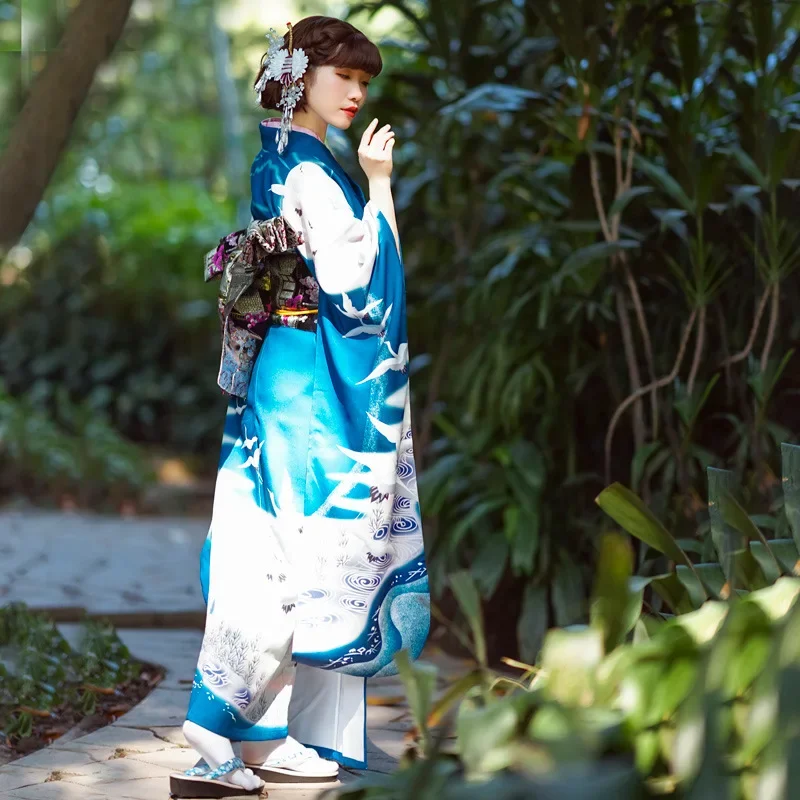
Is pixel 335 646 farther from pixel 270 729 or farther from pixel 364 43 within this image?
pixel 364 43

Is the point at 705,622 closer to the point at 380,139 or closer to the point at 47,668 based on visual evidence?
the point at 380,139

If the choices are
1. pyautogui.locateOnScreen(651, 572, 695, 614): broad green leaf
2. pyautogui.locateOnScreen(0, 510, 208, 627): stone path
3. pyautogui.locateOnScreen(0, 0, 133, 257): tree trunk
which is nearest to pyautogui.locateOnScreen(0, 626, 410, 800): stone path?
pyautogui.locateOnScreen(651, 572, 695, 614): broad green leaf

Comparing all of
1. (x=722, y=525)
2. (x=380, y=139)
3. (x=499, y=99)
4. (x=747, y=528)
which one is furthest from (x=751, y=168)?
(x=747, y=528)

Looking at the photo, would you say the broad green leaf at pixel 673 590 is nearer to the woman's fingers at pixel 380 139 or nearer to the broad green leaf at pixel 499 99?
Result: the woman's fingers at pixel 380 139

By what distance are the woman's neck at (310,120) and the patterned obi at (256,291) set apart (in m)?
0.22

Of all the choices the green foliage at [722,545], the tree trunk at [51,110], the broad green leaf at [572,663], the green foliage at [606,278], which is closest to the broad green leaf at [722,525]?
the green foliage at [722,545]

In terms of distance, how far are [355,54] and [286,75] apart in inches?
6.1

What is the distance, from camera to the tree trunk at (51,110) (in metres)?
3.37

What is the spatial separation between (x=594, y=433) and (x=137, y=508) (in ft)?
15.6

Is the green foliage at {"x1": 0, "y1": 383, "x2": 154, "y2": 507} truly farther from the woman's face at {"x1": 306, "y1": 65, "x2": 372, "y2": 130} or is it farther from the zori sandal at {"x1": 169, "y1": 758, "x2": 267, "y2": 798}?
the woman's face at {"x1": 306, "y1": 65, "x2": 372, "y2": 130}

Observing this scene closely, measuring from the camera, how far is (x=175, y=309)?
9992 mm

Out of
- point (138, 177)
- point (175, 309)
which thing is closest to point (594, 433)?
point (175, 309)

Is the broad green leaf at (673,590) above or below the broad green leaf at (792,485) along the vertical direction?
below

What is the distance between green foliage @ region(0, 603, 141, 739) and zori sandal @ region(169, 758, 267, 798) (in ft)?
2.38
